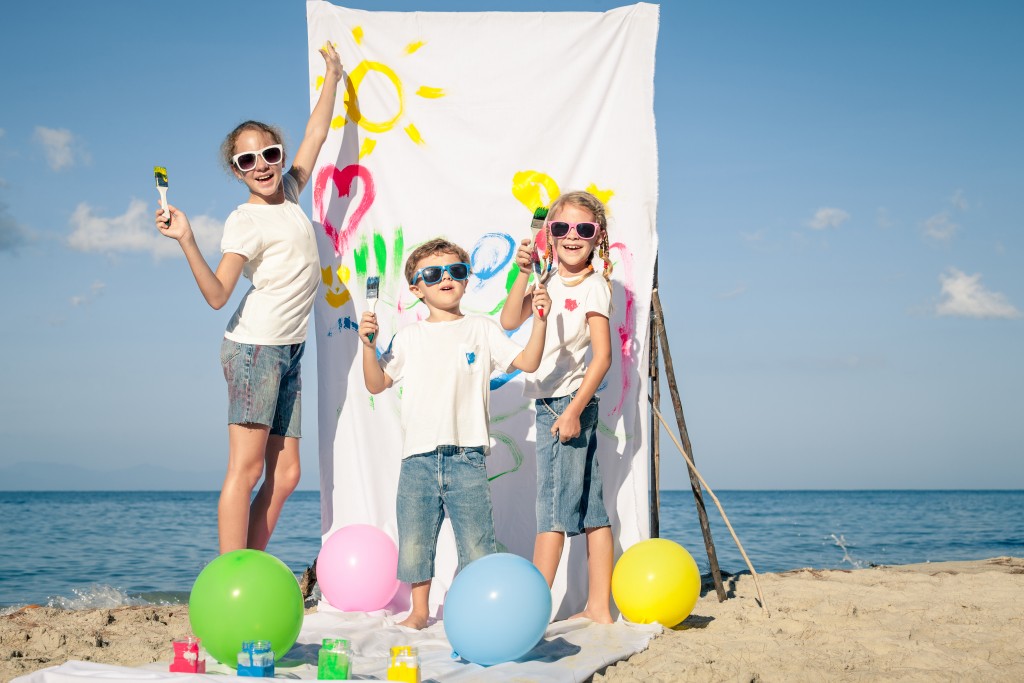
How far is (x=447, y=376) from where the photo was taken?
3750 millimetres

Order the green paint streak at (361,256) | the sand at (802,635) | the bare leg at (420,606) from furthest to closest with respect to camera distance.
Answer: the green paint streak at (361,256) < the bare leg at (420,606) < the sand at (802,635)

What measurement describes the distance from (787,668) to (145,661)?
2.58 meters

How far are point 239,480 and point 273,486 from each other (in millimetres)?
316

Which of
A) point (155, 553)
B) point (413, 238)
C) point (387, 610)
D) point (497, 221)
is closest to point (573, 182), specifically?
point (497, 221)

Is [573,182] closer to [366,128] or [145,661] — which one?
[366,128]

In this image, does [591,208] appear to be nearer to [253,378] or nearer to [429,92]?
[429,92]

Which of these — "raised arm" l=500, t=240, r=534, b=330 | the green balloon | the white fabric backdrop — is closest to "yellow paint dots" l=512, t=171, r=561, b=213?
the white fabric backdrop

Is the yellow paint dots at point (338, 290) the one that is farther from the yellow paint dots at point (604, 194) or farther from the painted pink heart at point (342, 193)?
the yellow paint dots at point (604, 194)

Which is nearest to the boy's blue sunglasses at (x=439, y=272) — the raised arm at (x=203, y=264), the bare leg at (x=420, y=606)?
the raised arm at (x=203, y=264)

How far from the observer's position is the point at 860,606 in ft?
14.8

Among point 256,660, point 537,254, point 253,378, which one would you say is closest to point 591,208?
point 537,254

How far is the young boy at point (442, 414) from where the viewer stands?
369 centimetres

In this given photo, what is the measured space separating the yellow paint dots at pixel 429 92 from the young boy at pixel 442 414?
52.0 inches

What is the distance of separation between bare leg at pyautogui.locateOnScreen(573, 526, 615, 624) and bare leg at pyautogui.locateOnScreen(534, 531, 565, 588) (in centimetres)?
21
